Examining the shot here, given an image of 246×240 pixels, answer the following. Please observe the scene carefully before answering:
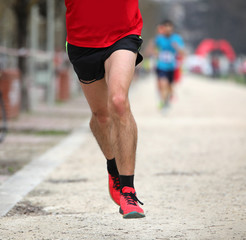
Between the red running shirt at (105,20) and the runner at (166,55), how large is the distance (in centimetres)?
1008

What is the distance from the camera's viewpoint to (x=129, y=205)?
14.4ft

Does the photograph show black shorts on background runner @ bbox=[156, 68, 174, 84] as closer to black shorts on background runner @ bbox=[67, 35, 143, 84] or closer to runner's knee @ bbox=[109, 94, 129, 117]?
black shorts on background runner @ bbox=[67, 35, 143, 84]

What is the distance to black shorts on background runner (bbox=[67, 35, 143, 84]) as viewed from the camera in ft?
15.1

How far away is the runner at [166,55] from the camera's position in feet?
48.4

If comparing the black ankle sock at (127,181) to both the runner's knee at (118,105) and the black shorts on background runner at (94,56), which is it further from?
the black shorts on background runner at (94,56)

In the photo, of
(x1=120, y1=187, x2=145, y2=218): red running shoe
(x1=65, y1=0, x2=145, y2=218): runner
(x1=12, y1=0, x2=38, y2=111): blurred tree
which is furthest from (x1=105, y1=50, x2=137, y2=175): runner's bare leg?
(x1=12, y1=0, x2=38, y2=111): blurred tree

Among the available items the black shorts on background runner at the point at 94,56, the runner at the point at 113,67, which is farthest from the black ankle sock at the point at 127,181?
the black shorts on background runner at the point at 94,56

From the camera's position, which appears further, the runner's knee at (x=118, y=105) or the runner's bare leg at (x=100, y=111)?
the runner's bare leg at (x=100, y=111)

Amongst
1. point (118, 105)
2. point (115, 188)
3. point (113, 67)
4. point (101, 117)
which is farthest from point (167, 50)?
point (118, 105)

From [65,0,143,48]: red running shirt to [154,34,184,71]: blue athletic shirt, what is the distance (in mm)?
10138

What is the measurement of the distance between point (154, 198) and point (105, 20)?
1.43m

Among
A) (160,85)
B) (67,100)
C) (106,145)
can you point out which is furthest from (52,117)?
(106,145)

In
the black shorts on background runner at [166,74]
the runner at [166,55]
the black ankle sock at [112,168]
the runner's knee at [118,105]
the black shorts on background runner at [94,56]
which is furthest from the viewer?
the black shorts on background runner at [166,74]

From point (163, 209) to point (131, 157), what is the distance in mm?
613
